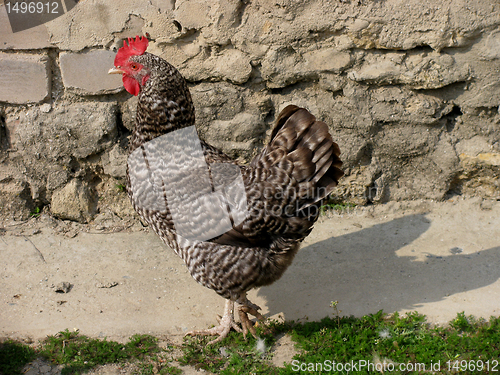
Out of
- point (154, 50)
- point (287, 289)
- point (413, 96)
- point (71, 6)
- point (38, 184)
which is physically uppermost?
point (71, 6)

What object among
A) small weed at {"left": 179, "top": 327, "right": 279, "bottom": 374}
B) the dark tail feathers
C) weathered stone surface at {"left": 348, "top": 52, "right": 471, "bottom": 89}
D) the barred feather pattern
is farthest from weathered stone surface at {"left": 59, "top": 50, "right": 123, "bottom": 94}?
small weed at {"left": 179, "top": 327, "right": 279, "bottom": 374}

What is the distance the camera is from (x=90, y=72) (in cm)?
409

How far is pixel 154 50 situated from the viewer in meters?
4.06

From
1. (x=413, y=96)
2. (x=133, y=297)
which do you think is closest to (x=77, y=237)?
(x=133, y=297)

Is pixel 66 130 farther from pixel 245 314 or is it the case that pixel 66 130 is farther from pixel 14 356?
pixel 245 314

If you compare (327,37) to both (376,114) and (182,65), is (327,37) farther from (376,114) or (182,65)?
(182,65)

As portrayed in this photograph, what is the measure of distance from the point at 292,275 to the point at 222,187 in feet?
3.87

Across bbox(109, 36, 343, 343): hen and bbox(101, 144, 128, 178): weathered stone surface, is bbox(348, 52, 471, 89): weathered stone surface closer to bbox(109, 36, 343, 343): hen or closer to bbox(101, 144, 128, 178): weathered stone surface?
bbox(109, 36, 343, 343): hen

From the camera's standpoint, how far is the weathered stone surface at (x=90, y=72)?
13.3 feet

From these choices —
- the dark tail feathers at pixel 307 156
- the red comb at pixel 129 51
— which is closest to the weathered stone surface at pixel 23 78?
the red comb at pixel 129 51

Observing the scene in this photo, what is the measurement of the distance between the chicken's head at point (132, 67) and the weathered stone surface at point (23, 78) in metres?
1.32

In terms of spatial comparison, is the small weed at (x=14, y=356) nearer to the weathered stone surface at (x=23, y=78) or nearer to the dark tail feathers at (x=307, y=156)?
the dark tail feathers at (x=307, y=156)

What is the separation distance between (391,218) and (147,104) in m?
2.59

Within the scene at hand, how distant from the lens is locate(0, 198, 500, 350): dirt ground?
10.9ft
